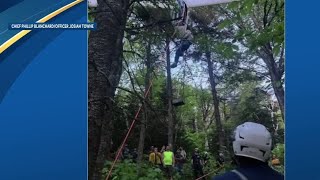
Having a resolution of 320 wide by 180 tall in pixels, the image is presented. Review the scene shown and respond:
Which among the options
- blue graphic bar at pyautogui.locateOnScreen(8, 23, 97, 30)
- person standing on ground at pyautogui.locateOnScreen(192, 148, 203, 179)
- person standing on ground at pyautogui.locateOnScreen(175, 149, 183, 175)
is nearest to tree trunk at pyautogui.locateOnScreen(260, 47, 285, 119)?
person standing on ground at pyautogui.locateOnScreen(192, 148, 203, 179)

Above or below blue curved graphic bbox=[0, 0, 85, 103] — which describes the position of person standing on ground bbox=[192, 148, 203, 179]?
below

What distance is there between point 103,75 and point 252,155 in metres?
1.45

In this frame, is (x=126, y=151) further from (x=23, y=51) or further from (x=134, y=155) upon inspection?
(x=23, y=51)

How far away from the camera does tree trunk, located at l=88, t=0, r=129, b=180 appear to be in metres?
3.72

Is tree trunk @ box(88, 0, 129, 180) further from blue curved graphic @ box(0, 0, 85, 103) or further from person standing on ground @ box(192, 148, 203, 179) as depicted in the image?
person standing on ground @ box(192, 148, 203, 179)

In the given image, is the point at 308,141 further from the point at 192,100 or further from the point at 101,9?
the point at 101,9

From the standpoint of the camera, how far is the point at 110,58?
12.4 feet

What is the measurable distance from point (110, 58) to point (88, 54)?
164mm

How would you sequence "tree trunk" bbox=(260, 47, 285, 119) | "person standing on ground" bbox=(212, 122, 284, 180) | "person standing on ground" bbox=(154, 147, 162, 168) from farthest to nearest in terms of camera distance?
"person standing on ground" bbox=(154, 147, 162, 168) < "tree trunk" bbox=(260, 47, 285, 119) < "person standing on ground" bbox=(212, 122, 284, 180)

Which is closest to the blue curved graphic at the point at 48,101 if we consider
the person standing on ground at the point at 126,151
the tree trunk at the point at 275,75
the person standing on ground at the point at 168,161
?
the person standing on ground at the point at 126,151

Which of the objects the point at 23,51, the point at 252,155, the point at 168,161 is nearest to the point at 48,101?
the point at 23,51

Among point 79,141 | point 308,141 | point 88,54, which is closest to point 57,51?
point 88,54

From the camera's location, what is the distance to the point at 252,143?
2.70m

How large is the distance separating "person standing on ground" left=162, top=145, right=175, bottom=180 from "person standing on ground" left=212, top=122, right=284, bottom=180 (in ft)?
2.96
